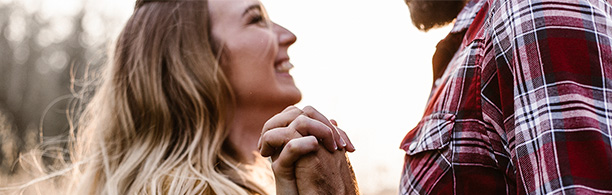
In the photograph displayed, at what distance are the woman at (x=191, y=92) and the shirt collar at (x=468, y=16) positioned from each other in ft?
2.82

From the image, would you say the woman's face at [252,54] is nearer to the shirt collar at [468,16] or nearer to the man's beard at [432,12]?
the man's beard at [432,12]

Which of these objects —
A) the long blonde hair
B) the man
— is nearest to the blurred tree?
the long blonde hair

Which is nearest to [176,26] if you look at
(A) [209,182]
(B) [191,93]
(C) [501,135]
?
(B) [191,93]

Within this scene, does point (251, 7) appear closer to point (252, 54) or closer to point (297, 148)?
point (252, 54)

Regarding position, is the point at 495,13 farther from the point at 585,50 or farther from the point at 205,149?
the point at 205,149

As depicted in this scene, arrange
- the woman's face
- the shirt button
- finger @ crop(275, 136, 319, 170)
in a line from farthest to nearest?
the woman's face, the shirt button, finger @ crop(275, 136, 319, 170)

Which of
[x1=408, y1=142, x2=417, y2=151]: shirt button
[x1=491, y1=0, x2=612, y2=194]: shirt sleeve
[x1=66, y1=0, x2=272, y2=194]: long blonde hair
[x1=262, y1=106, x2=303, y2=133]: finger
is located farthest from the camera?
[x1=66, y1=0, x2=272, y2=194]: long blonde hair

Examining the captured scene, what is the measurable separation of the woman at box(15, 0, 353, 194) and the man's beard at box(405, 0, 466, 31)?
22.5 inches

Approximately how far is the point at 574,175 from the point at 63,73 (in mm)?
17500

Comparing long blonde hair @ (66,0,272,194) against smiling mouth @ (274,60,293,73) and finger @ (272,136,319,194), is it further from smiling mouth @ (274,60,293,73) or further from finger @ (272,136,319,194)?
finger @ (272,136,319,194)

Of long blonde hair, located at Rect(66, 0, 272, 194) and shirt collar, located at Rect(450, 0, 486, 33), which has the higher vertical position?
shirt collar, located at Rect(450, 0, 486, 33)

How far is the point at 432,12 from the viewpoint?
2.17m

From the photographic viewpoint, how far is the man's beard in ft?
6.89

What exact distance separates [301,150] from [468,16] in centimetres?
69
